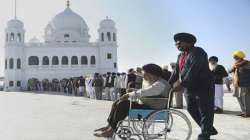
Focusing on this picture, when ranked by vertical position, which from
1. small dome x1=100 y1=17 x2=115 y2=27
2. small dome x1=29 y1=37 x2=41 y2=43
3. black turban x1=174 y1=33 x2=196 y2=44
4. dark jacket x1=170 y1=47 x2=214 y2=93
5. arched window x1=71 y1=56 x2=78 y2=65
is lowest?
dark jacket x1=170 y1=47 x2=214 y2=93

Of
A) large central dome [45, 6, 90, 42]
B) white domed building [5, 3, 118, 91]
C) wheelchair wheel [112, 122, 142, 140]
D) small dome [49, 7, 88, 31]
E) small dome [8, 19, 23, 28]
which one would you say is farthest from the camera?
small dome [49, 7, 88, 31]

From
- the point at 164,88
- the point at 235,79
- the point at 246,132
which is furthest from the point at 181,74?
the point at 235,79

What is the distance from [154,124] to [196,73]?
1.01 m

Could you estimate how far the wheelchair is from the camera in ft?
20.1

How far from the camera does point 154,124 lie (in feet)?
20.5

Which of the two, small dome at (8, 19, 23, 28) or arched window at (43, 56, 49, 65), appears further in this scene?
small dome at (8, 19, 23, 28)

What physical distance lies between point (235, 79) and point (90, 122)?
386 cm

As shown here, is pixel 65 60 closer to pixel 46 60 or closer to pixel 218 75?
pixel 46 60

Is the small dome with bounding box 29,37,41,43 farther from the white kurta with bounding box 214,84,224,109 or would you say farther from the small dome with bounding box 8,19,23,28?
the white kurta with bounding box 214,84,224,109

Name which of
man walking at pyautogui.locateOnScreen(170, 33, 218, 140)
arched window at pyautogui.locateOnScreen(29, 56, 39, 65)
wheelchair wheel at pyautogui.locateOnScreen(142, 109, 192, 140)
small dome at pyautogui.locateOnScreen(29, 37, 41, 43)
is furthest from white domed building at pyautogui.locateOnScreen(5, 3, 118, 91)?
wheelchair wheel at pyautogui.locateOnScreen(142, 109, 192, 140)

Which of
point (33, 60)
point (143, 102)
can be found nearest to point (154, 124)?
point (143, 102)

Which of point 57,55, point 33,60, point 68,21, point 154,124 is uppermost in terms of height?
point 68,21

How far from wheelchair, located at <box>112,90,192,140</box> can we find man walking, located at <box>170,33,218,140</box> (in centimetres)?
31

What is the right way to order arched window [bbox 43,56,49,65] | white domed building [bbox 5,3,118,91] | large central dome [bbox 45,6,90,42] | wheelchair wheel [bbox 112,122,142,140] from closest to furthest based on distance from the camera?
wheelchair wheel [bbox 112,122,142,140] < white domed building [bbox 5,3,118,91] < arched window [bbox 43,56,49,65] < large central dome [bbox 45,6,90,42]
